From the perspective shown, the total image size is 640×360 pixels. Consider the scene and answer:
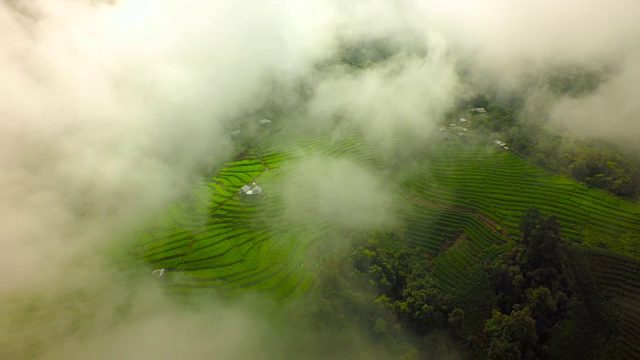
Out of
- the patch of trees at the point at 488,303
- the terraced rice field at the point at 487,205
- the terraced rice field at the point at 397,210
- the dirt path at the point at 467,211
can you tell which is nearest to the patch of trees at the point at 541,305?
the patch of trees at the point at 488,303

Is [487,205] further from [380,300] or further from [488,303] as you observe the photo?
[380,300]

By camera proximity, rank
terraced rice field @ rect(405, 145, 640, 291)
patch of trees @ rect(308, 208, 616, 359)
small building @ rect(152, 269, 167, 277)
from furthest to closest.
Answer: terraced rice field @ rect(405, 145, 640, 291)
small building @ rect(152, 269, 167, 277)
patch of trees @ rect(308, 208, 616, 359)

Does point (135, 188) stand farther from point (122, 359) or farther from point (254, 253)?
point (122, 359)

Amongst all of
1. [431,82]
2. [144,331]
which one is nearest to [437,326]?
[144,331]

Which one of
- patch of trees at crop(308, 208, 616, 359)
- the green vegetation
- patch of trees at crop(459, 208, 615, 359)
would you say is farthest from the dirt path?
patch of trees at crop(459, 208, 615, 359)

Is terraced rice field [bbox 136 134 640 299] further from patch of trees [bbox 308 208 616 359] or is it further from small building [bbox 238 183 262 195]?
patch of trees [bbox 308 208 616 359]

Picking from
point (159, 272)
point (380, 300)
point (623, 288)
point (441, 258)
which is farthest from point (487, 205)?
point (159, 272)

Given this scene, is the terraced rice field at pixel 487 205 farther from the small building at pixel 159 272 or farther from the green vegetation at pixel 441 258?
the small building at pixel 159 272
